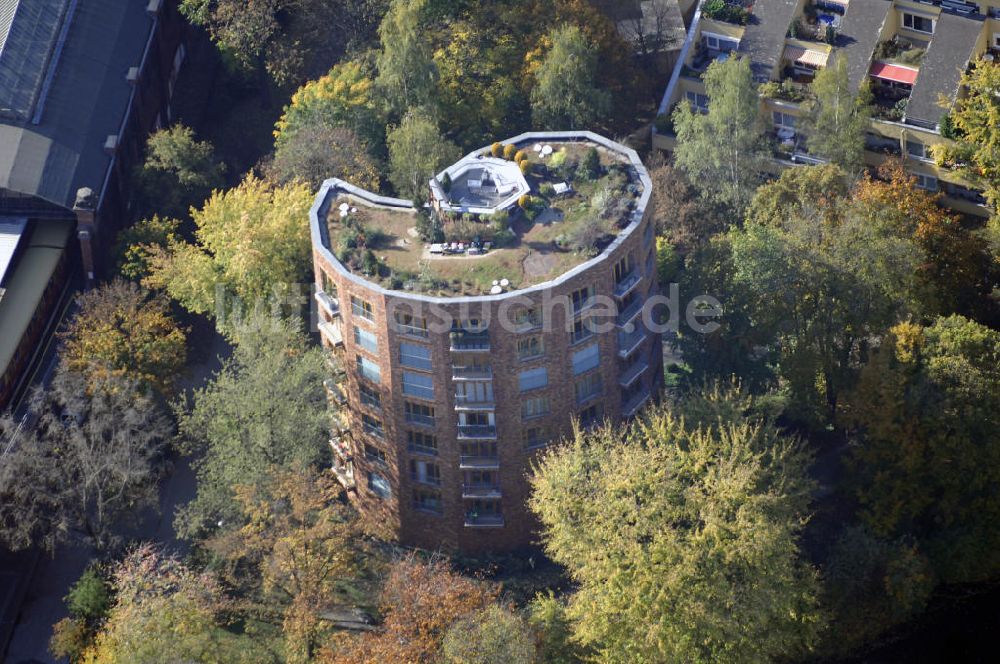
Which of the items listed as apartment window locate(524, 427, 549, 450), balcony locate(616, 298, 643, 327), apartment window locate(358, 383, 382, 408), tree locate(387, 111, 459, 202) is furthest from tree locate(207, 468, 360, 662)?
tree locate(387, 111, 459, 202)

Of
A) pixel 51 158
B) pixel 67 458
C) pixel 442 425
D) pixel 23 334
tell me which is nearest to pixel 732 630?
pixel 442 425

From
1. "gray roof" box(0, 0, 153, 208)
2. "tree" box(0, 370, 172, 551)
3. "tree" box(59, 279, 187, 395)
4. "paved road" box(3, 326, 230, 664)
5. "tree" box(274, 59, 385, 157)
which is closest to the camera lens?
"tree" box(0, 370, 172, 551)

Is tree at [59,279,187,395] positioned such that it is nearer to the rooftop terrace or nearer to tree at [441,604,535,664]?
the rooftop terrace

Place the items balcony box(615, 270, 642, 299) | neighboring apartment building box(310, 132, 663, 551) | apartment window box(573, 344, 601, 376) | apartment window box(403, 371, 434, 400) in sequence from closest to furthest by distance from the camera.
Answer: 1. neighboring apartment building box(310, 132, 663, 551)
2. apartment window box(403, 371, 434, 400)
3. balcony box(615, 270, 642, 299)
4. apartment window box(573, 344, 601, 376)

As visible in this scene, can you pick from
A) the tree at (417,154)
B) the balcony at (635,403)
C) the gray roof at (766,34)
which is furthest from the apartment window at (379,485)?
the gray roof at (766,34)

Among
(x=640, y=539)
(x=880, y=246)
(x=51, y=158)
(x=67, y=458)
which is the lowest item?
(x=67, y=458)

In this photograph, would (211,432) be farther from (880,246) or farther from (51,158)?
(880,246)

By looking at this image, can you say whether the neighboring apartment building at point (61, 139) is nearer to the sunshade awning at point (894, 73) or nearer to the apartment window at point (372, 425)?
the apartment window at point (372, 425)
